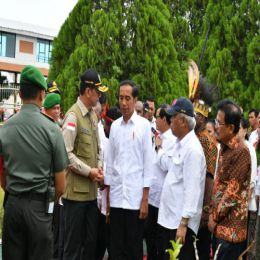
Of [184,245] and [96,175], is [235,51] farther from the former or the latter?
[184,245]

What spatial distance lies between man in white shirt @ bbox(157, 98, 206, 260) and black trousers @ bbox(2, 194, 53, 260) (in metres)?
1.14

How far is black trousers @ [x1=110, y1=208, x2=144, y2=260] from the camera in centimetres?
525

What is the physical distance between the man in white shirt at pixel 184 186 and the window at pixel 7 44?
1476 inches

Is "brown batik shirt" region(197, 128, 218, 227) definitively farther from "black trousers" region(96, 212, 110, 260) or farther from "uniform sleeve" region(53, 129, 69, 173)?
"black trousers" region(96, 212, 110, 260)

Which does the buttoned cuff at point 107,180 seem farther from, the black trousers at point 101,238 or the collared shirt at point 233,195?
the collared shirt at point 233,195

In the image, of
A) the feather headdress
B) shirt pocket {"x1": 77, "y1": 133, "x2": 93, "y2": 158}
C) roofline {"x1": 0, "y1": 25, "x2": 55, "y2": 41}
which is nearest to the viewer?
shirt pocket {"x1": 77, "y1": 133, "x2": 93, "y2": 158}

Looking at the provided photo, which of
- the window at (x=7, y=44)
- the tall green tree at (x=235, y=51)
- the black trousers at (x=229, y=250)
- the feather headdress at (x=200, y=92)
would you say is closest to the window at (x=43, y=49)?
the window at (x=7, y=44)

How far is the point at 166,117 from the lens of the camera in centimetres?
602

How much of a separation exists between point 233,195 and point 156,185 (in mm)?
1842

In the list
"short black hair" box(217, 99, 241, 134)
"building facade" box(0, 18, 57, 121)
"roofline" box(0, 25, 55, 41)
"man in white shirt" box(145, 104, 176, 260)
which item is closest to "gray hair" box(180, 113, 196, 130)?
"short black hair" box(217, 99, 241, 134)

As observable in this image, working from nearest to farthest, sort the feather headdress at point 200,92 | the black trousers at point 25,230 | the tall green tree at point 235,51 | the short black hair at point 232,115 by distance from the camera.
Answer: the black trousers at point 25,230, the short black hair at point 232,115, the feather headdress at point 200,92, the tall green tree at point 235,51

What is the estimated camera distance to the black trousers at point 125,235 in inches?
207

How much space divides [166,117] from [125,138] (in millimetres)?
892

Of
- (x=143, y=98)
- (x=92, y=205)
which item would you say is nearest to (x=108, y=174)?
(x=92, y=205)
